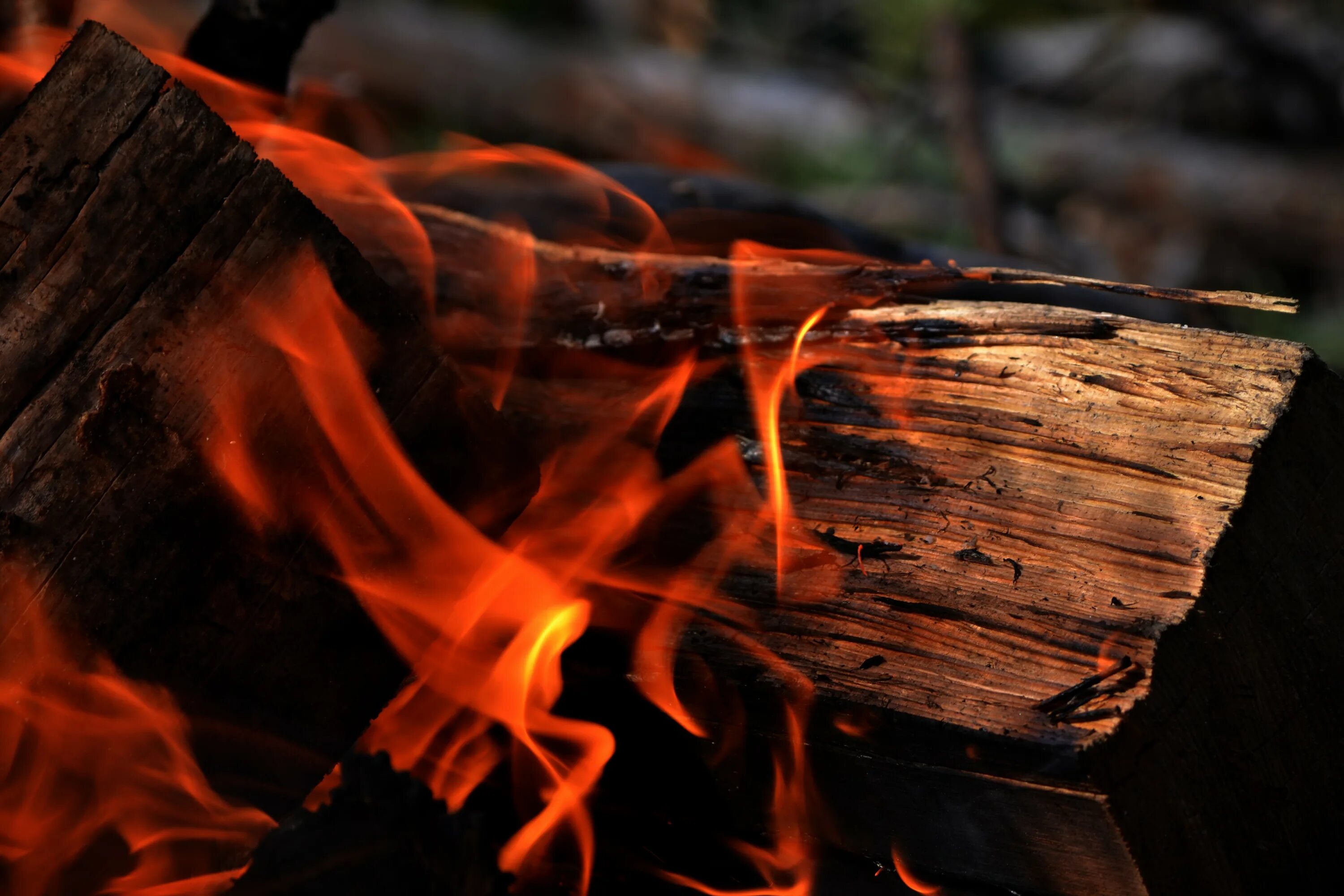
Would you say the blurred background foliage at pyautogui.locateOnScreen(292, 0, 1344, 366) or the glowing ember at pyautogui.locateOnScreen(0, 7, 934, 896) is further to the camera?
the blurred background foliage at pyautogui.locateOnScreen(292, 0, 1344, 366)

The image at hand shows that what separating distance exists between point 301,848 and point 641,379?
103cm

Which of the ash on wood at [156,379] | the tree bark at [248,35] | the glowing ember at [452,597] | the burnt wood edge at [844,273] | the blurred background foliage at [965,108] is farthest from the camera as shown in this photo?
the blurred background foliage at [965,108]

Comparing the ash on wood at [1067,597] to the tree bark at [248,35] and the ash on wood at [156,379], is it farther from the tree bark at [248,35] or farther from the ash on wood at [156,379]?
the tree bark at [248,35]

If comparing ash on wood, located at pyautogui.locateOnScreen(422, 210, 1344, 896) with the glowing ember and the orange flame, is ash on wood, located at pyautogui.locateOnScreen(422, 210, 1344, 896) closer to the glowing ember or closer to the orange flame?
the glowing ember

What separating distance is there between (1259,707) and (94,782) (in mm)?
1722

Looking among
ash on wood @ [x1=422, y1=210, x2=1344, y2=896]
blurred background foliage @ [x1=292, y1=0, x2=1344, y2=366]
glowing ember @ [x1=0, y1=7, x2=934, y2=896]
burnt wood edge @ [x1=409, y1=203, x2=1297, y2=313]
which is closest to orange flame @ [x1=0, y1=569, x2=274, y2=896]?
glowing ember @ [x1=0, y1=7, x2=934, y2=896]

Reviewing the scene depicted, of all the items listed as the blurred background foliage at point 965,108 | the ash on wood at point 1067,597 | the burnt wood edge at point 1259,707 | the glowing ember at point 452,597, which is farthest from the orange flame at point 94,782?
the blurred background foliage at point 965,108

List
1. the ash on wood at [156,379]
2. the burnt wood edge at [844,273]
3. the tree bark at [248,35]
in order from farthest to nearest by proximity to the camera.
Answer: the tree bark at [248,35]
the burnt wood edge at [844,273]
the ash on wood at [156,379]

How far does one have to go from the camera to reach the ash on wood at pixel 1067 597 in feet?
4.72

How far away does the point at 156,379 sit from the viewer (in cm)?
146

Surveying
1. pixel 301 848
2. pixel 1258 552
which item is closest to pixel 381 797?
pixel 301 848

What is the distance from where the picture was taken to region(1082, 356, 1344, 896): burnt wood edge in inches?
56.2

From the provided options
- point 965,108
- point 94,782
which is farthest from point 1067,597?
point 965,108

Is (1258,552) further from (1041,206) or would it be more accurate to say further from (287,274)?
(1041,206)
